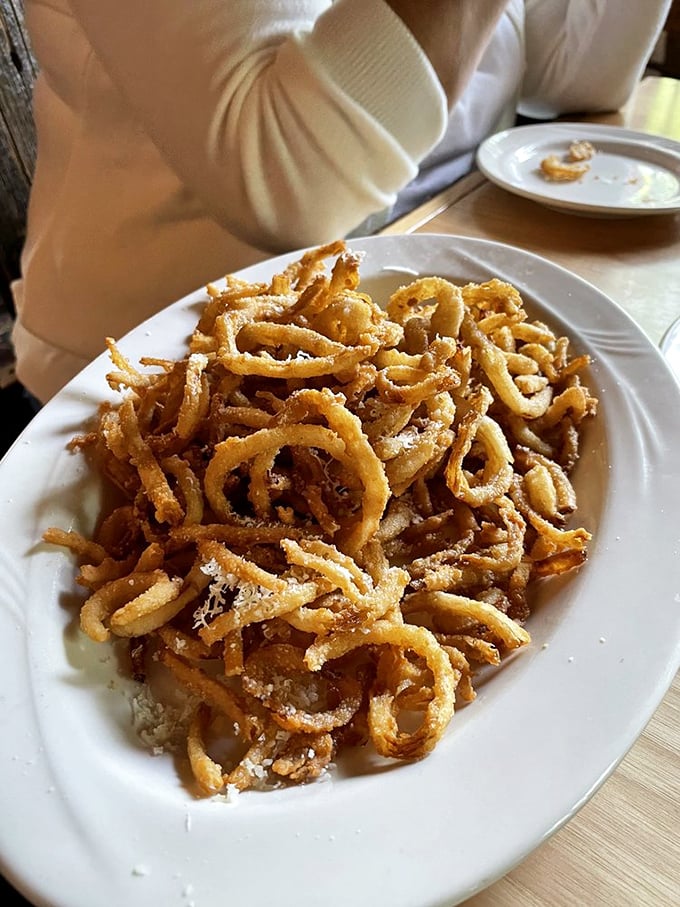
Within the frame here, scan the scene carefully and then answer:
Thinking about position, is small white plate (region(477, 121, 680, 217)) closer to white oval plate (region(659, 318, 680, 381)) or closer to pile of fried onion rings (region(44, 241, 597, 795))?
white oval plate (region(659, 318, 680, 381))

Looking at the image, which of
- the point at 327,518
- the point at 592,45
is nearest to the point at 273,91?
the point at 327,518

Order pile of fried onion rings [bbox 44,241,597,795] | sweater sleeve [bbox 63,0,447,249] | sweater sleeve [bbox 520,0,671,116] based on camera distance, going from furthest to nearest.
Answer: sweater sleeve [bbox 520,0,671,116] → sweater sleeve [bbox 63,0,447,249] → pile of fried onion rings [bbox 44,241,597,795]

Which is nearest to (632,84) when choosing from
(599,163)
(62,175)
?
(599,163)

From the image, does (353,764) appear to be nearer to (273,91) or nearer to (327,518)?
(327,518)

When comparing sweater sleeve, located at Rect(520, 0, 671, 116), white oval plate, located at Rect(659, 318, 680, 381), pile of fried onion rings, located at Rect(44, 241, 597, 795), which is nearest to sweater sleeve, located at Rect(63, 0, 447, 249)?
pile of fried onion rings, located at Rect(44, 241, 597, 795)

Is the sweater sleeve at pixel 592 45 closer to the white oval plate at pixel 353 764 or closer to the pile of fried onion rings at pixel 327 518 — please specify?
the pile of fried onion rings at pixel 327 518

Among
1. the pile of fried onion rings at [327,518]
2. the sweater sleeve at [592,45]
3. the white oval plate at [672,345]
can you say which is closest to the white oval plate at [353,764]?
the pile of fried onion rings at [327,518]

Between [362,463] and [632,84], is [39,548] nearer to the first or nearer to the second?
[362,463]
